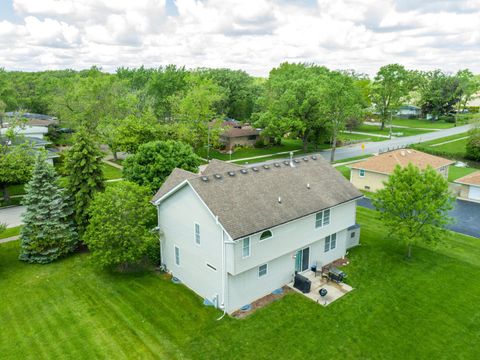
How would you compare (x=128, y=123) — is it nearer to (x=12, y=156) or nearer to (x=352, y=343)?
(x=12, y=156)

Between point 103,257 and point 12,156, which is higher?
point 12,156

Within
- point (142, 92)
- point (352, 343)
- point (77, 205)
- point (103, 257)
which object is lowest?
point (352, 343)

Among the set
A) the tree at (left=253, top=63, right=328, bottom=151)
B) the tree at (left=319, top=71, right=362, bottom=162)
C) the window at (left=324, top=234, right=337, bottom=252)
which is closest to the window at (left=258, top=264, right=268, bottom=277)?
the window at (left=324, top=234, right=337, bottom=252)

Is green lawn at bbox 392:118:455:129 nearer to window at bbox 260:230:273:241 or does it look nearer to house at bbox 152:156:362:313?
house at bbox 152:156:362:313

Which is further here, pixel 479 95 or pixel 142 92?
pixel 479 95

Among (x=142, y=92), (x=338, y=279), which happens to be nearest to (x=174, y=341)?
(x=338, y=279)

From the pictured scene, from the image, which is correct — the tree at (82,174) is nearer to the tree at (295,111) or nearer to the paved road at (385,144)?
the paved road at (385,144)

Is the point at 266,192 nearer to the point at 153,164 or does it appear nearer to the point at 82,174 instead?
the point at 153,164
